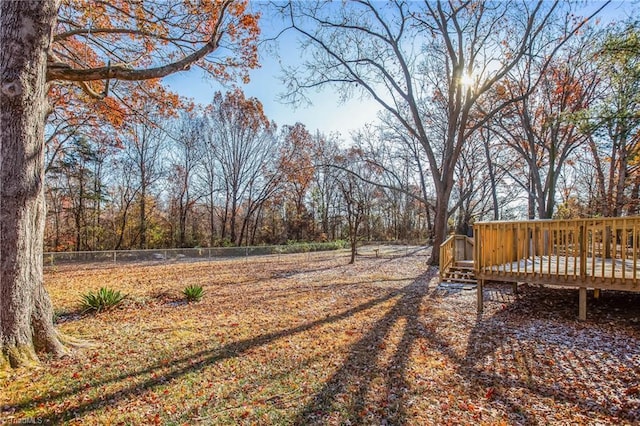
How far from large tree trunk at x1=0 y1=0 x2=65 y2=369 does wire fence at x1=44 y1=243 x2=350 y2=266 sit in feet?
36.0

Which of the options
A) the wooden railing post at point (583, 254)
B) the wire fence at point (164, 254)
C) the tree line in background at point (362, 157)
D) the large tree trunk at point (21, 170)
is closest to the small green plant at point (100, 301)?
the large tree trunk at point (21, 170)

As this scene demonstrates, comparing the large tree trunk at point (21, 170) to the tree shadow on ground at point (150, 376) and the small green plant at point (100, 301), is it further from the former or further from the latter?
the small green plant at point (100, 301)

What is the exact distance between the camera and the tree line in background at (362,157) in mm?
10688

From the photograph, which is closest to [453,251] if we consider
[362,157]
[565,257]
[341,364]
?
[565,257]

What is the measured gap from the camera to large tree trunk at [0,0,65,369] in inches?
118

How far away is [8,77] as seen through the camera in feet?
9.87

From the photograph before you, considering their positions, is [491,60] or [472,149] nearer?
[491,60]

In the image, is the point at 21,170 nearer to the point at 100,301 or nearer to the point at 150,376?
the point at 150,376

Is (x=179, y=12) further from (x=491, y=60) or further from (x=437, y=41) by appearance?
(x=491, y=60)

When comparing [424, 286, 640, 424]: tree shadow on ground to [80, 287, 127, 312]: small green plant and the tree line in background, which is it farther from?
[80, 287, 127, 312]: small green plant

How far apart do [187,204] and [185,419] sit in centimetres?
2017

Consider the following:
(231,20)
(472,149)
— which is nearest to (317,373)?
(231,20)

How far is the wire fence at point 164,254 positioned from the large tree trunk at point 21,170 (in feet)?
36.0

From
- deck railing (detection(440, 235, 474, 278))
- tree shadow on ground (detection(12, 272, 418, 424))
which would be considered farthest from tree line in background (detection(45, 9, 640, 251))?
tree shadow on ground (detection(12, 272, 418, 424))
